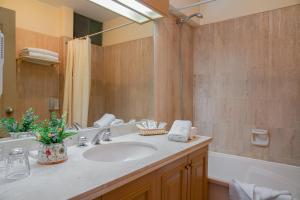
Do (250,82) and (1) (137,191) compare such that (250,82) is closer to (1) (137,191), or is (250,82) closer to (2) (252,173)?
(2) (252,173)

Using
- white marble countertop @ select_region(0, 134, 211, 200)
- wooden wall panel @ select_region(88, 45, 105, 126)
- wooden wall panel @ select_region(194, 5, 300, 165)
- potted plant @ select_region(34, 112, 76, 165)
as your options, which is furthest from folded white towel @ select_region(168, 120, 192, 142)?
wooden wall panel @ select_region(194, 5, 300, 165)

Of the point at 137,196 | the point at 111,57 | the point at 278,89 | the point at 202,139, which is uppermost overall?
the point at 111,57

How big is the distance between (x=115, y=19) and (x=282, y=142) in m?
2.09

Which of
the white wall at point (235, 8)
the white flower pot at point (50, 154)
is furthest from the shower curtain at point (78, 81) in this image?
the white wall at point (235, 8)

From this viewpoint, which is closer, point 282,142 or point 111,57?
point 111,57

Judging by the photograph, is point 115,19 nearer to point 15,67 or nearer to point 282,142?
point 15,67

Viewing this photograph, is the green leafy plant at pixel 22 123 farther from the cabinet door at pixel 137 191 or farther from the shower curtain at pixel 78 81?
the cabinet door at pixel 137 191

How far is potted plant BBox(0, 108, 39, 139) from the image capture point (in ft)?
3.58

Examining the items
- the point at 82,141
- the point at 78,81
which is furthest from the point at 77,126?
the point at 78,81

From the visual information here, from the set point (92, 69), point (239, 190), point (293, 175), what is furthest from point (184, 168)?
point (293, 175)

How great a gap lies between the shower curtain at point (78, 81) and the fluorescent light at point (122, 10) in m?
0.32

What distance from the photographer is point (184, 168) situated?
1.34 meters

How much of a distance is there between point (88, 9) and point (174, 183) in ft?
4.41

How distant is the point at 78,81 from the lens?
1.47m
